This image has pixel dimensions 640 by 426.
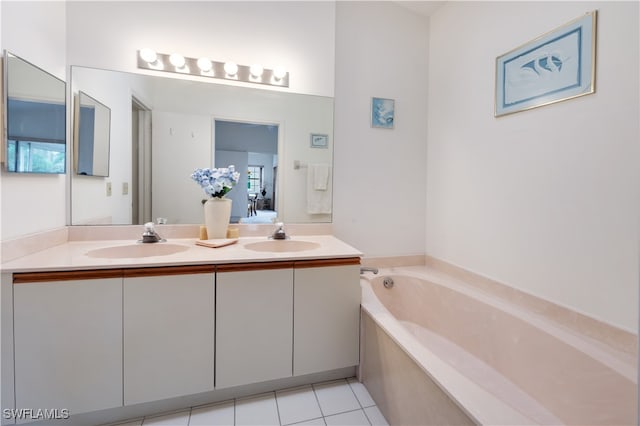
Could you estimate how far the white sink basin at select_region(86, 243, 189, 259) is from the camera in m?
1.57

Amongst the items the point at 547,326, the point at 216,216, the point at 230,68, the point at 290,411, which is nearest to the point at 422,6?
the point at 230,68

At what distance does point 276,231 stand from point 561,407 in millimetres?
1671

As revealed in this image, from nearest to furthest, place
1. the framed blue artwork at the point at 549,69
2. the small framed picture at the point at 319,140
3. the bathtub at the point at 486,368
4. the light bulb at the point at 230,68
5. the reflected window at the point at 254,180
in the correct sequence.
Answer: the bathtub at the point at 486,368 < the framed blue artwork at the point at 549,69 < the light bulb at the point at 230,68 < the reflected window at the point at 254,180 < the small framed picture at the point at 319,140

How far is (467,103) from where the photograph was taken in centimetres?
197

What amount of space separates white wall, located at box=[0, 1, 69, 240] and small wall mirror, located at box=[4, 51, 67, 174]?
5 centimetres

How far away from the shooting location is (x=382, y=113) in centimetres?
223

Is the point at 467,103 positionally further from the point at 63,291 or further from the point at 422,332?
the point at 63,291

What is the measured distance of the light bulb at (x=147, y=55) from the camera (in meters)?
1.74

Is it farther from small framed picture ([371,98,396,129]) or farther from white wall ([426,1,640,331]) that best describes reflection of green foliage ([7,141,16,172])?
white wall ([426,1,640,331])

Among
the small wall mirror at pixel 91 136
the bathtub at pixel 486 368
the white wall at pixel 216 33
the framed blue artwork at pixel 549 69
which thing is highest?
the white wall at pixel 216 33

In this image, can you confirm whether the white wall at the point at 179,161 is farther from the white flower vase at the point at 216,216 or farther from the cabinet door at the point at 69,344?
the cabinet door at the point at 69,344

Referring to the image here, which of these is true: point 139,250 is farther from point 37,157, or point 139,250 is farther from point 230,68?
point 230,68

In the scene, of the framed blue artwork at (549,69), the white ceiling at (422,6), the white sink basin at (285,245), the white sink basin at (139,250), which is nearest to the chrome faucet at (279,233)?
the white sink basin at (285,245)

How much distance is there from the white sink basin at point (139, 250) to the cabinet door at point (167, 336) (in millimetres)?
367
